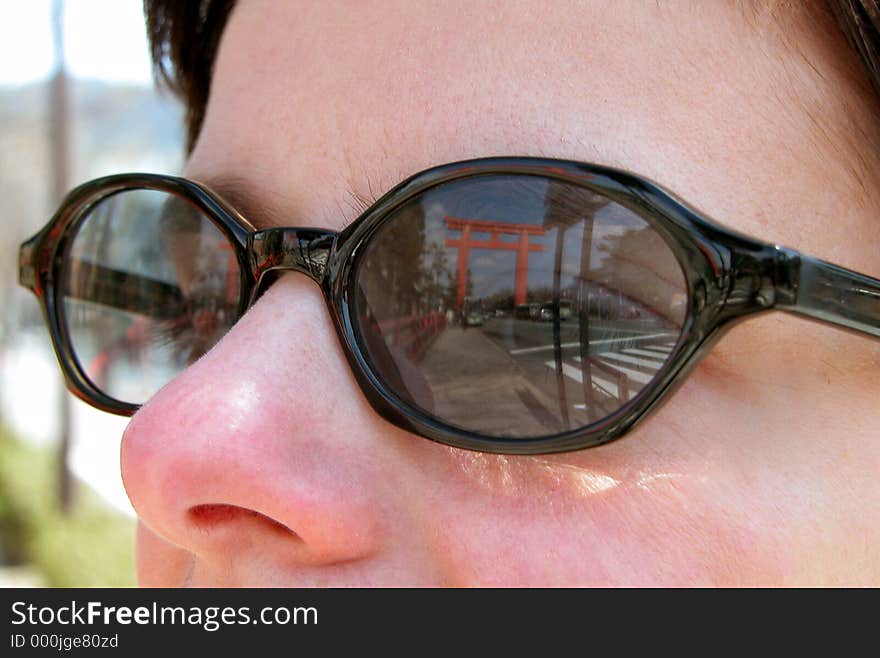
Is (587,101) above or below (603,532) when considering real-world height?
above

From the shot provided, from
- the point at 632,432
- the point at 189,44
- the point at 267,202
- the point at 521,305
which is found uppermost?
the point at 189,44

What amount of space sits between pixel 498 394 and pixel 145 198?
0.89m

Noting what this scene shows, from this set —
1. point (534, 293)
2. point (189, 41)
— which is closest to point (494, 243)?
point (534, 293)

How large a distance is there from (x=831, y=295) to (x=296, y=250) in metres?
0.64

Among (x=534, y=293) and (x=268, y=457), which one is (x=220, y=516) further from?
(x=534, y=293)

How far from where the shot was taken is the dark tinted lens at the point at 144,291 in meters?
1.34

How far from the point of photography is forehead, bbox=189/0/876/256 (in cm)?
85

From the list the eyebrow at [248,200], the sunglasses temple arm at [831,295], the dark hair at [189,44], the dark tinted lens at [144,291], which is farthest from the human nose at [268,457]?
the dark hair at [189,44]

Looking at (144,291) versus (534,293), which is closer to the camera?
(534,293)

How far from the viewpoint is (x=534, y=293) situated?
868 millimetres

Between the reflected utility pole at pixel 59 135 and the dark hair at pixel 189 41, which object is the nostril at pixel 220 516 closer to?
the dark hair at pixel 189 41

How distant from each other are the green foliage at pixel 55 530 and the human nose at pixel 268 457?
567cm

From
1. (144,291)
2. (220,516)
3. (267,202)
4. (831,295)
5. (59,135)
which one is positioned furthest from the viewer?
(59,135)
